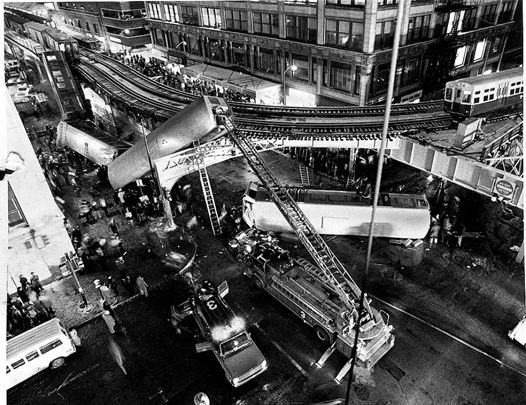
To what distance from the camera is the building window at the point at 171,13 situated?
53.6 meters

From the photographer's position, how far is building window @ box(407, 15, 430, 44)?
120 ft

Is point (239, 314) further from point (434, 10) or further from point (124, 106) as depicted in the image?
point (434, 10)

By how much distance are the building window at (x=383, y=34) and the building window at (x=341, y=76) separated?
3255 mm

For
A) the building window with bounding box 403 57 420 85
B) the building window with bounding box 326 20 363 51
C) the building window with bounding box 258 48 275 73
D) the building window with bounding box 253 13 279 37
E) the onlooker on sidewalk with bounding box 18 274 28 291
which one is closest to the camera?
the onlooker on sidewalk with bounding box 18 274 28 291

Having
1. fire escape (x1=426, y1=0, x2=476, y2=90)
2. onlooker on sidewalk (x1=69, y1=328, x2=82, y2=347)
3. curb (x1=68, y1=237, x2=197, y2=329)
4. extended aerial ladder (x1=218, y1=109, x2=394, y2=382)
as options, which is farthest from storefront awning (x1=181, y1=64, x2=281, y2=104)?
onlooker on sidewalk (x1=69, y1=328, x2=82, y2=347)

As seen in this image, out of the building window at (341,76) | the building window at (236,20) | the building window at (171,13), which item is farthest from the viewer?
the building window at (171,13)

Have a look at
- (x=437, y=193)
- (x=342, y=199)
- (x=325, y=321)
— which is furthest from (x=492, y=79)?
(x=325, y=321)

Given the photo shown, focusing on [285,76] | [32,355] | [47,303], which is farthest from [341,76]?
[32,355]

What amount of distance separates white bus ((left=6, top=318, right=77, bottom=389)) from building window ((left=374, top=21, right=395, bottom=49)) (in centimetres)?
3326

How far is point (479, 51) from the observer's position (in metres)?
44.9

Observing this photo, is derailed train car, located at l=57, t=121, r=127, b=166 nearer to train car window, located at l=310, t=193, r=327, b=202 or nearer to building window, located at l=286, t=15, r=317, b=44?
train car window, located at l=310, t=193, r=327, b=202

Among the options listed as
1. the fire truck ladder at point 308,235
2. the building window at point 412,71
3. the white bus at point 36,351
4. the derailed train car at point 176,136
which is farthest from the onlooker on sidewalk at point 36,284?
the building window at point 412,71

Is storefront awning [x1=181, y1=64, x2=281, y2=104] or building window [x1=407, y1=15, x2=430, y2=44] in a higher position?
building window [x1=407, y1=15, x2=430, y2=44]

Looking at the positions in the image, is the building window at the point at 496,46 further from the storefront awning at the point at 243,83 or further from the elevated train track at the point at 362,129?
the storefront awning at the point at 243,83
